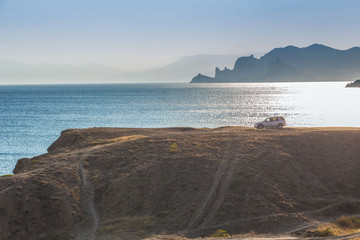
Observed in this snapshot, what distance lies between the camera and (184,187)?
3102 centimetres

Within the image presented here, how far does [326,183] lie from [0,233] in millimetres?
29287

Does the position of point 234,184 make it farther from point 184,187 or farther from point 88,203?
point 88,203

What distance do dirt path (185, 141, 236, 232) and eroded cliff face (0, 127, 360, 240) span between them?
8 cm

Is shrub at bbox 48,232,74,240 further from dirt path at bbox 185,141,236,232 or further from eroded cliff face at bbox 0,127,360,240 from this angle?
dirt path at bbox 185,141,236,232

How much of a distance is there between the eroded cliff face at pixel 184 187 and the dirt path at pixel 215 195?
0.28ft

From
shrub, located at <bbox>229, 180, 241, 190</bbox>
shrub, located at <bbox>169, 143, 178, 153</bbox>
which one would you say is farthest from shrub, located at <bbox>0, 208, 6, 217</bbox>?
shrub, located at <bbox>229, 180, 241, 190</bbox>

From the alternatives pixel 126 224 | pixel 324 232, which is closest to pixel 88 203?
pixel 126 224

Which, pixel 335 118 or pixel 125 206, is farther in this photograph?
pixel 335 118

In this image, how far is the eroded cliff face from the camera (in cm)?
2647

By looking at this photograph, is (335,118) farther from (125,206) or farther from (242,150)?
(125,206)

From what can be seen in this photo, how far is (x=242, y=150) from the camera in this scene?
3728 centimetres

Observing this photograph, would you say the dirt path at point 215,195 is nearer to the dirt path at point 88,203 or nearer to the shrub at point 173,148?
the shrub at point 173,148

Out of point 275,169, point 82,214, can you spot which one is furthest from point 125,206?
point 275,169

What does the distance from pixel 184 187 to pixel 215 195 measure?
10.4 feet
